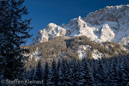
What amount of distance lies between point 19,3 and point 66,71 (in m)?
27.4

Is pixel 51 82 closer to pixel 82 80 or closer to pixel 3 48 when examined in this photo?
pixel 82 80

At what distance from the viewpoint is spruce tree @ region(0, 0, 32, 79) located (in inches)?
486

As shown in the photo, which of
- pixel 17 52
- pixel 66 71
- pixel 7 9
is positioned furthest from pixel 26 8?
pixel 66 71

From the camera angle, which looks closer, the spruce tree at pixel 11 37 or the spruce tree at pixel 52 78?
the spruce tree at pixel 11 37

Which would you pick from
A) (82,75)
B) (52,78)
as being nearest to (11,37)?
(82,75)

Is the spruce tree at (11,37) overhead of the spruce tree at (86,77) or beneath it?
overhead

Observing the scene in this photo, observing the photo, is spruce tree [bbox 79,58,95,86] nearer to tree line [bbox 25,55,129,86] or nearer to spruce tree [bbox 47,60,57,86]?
tree line [bbox 25,55,129,86]

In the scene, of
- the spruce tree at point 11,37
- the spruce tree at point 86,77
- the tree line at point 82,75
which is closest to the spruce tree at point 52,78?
the tree line at point 82,75

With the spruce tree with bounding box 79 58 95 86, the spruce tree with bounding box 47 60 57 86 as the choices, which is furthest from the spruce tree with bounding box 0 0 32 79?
the spruce tree with bounding box 47 60 57 86

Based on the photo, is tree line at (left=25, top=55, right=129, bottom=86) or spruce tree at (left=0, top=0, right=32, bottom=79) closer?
spruce tree at (left=0, top=0, right=32, bottom=79)

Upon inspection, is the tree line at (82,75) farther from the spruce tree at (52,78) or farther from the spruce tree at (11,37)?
the spruce tree at (11,37)

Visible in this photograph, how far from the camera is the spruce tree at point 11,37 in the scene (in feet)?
40.5

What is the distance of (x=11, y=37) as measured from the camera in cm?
1280

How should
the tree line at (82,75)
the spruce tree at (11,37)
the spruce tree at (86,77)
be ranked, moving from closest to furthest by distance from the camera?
1. the spruce tree at (11,37)
2. the spruce tree at (86,77)
3. the tree line at (82,75)
